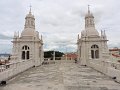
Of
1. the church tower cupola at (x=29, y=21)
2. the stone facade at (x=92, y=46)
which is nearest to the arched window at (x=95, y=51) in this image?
the stone facade at (x=92, y=46)

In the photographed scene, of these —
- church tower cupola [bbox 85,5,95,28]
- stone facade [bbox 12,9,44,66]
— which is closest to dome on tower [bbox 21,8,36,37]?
stone facade [bbox 12,9,44,66]

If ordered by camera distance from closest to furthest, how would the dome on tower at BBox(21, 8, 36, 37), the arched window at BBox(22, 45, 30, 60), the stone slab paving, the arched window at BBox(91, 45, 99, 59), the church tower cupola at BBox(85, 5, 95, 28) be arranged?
the stone slab paving, the arched window at BBox(22, 45, 30, 60), the dome on tower at BBox(21, 8, 36, 37), the arched window at BBox(91, 45, 99, 59), the church tower cupola at BBox(85, 5, 95, 28)

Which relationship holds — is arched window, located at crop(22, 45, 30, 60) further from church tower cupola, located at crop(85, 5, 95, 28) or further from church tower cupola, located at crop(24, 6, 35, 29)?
church tower cupola, located at crop(85, 5, 95, 28)

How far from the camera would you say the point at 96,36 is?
105 feet

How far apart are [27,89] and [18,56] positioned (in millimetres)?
20872

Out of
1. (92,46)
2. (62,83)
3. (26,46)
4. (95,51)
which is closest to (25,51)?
(26,46)

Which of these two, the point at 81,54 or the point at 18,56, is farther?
the point at 81,54

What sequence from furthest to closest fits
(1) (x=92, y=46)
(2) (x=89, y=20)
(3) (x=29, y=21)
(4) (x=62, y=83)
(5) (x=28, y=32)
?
(2) (x=89, y=20), (3) (x=29, y=21), (1) (x=92, y=46), (5) (x=28, y=32), (4) (x=62, y=83)

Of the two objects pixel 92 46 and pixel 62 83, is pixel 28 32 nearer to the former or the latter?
pixel 92 46

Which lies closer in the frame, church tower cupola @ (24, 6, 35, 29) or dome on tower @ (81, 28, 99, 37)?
dome on tower @ (81, 28, 99, 37)

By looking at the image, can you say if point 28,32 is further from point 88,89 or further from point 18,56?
point 88,89

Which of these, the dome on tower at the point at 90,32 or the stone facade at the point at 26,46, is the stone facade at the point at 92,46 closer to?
the dome on tower at the point at 90,32

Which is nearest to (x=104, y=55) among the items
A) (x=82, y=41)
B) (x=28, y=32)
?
(x=82, y=41)

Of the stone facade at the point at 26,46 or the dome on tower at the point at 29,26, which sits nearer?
the stone facade at the point at 26,46
